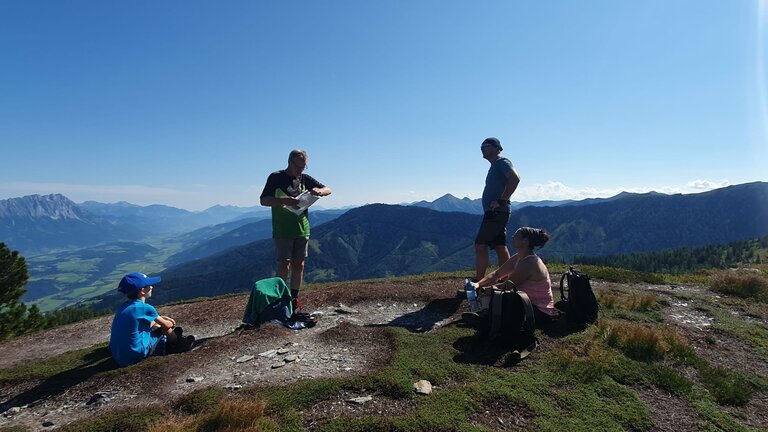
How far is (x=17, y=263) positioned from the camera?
28.3 meters

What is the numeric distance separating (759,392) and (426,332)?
6674 millimetres

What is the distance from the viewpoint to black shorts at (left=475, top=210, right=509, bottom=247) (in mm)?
11266

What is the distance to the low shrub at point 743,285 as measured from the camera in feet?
46.2

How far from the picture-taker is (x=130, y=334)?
26.8 feet

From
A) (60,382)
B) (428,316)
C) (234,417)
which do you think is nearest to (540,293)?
(428,316)

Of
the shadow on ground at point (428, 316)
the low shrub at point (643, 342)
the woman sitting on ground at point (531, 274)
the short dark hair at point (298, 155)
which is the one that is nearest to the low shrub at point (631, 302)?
the low shrub at point (643, 342)

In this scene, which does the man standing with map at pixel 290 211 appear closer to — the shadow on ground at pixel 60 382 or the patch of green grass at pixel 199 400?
the patch of green grass at pixel 199 400

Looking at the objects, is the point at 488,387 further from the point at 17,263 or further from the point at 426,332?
the point at 17,263

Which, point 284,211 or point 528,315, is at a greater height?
point 284,211

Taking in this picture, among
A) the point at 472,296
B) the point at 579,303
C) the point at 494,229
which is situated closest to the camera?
the point at 472,296

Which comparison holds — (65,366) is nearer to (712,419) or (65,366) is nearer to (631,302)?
(712,419)

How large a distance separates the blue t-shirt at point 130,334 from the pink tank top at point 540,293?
28.6 ft

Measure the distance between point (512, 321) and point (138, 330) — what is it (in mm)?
8226

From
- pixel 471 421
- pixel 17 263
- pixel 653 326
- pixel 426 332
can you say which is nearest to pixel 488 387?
pixel 471 421
